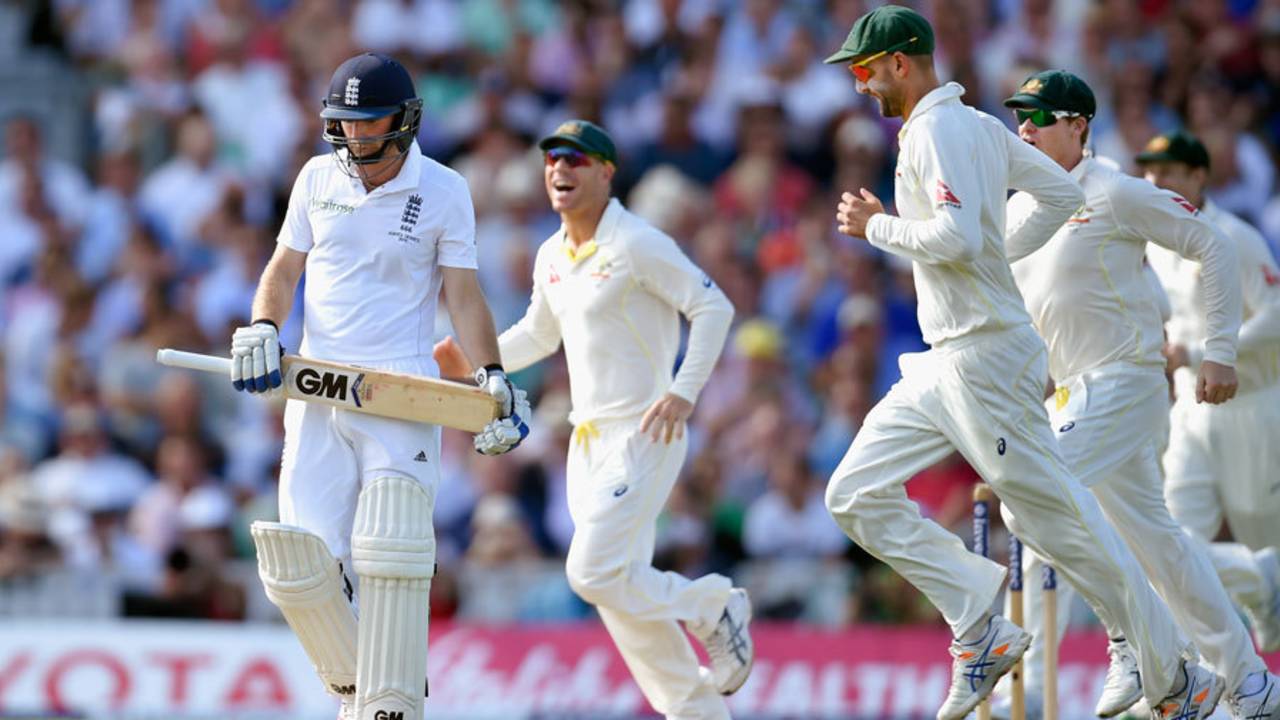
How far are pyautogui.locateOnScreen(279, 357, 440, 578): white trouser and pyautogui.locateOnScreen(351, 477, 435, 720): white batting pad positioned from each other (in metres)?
0.16

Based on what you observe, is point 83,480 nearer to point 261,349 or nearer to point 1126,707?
point 261,349

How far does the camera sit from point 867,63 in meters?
6.79

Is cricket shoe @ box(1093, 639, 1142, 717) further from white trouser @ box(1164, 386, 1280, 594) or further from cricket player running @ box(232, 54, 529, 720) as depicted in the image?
cricket player running @ box(232, 54, 529, 720)

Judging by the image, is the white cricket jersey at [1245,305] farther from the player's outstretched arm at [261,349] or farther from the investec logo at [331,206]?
the player's outstretched arm at [261,349]

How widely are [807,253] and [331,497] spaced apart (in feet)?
22.2

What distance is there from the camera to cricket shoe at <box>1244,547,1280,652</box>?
887cm

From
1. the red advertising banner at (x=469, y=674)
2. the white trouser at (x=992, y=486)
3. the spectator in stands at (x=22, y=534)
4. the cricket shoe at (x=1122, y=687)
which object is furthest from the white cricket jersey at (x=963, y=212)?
the spectator in stands at (x=22, y=534)

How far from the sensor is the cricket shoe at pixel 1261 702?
24.6 feet

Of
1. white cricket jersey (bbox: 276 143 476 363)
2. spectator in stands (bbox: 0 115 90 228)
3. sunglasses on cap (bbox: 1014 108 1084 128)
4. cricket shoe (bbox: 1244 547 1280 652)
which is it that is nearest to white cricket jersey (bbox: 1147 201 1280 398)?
cricket shoe (bbox: 1244 547 1280 652)

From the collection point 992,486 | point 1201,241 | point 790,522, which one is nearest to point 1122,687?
point 992,486

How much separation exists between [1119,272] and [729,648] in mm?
2250

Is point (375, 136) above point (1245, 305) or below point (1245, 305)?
above

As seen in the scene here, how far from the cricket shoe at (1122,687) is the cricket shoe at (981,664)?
2.55 ft

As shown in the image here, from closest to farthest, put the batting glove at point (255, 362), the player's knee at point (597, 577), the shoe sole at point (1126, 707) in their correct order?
the batting glove at point (255, 362), the shoe sole at point (1126, 707), the player's knee at point (597, 577)
